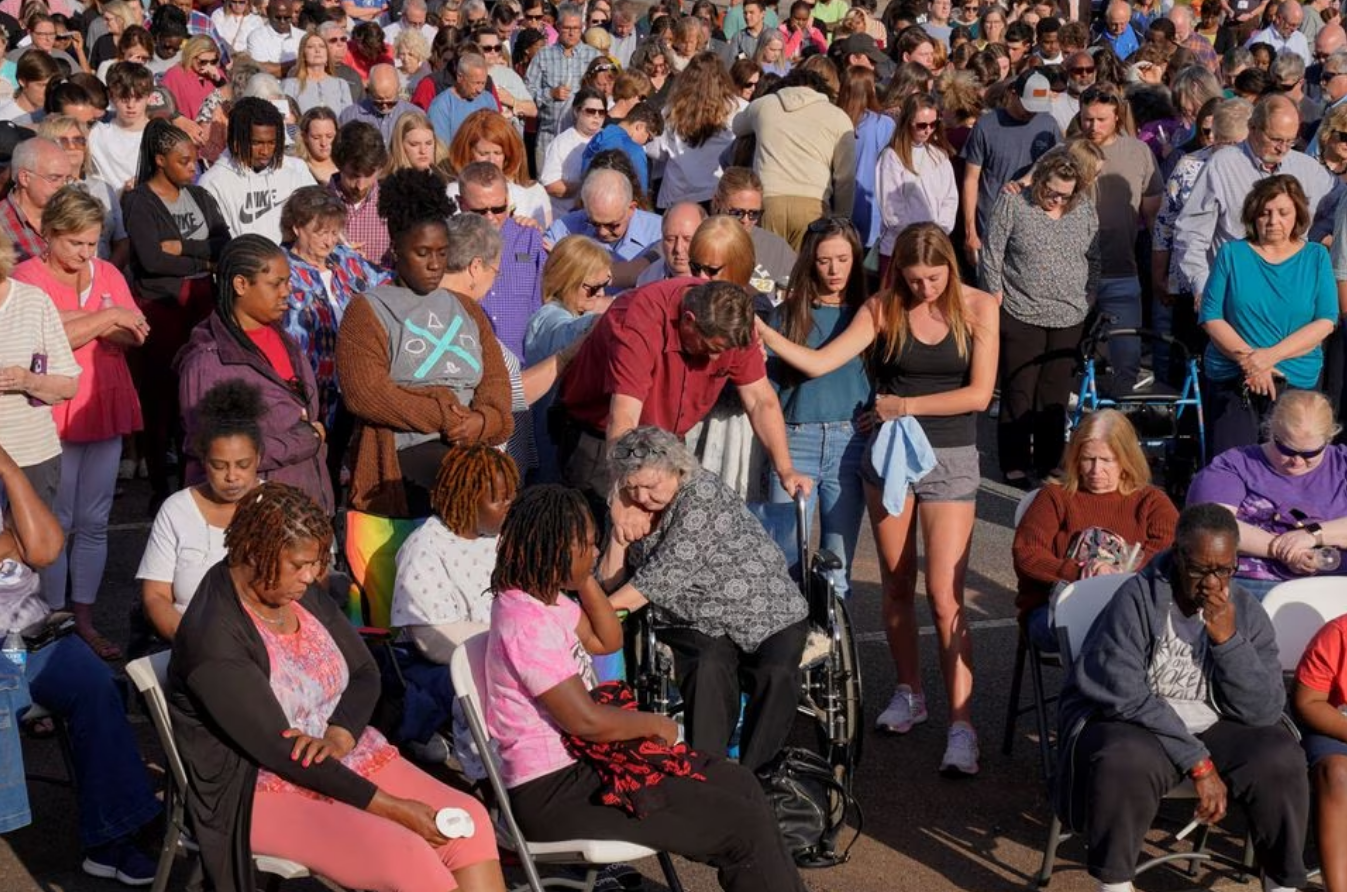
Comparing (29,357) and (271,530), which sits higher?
(29,357)

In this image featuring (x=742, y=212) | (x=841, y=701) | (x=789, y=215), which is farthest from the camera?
(x=789, y=215)

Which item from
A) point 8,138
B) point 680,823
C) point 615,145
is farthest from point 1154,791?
point 8,138

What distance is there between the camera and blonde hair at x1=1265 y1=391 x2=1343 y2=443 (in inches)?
258

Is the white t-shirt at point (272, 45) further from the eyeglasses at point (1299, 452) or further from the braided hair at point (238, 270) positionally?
the eyeglasses at point (1299, 452)

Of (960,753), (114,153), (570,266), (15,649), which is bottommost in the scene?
(960,753)

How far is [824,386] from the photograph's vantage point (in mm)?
6789

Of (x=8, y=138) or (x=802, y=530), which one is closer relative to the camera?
(x=802, y=530)

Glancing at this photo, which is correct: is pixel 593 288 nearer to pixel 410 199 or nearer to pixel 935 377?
pixel 410 199

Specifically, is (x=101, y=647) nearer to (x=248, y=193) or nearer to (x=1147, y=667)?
(x=248, y=193)

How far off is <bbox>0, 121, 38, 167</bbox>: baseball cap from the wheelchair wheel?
5.48m

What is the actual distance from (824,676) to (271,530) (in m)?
1.97

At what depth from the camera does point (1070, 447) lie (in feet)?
21.6

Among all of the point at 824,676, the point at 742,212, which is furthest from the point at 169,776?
the point at 742,212

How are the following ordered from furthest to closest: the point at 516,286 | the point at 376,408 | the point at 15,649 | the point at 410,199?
1. the point at 516,286
2. the point at 410,199
3. the point at 376,408
4. the point at 15,649
